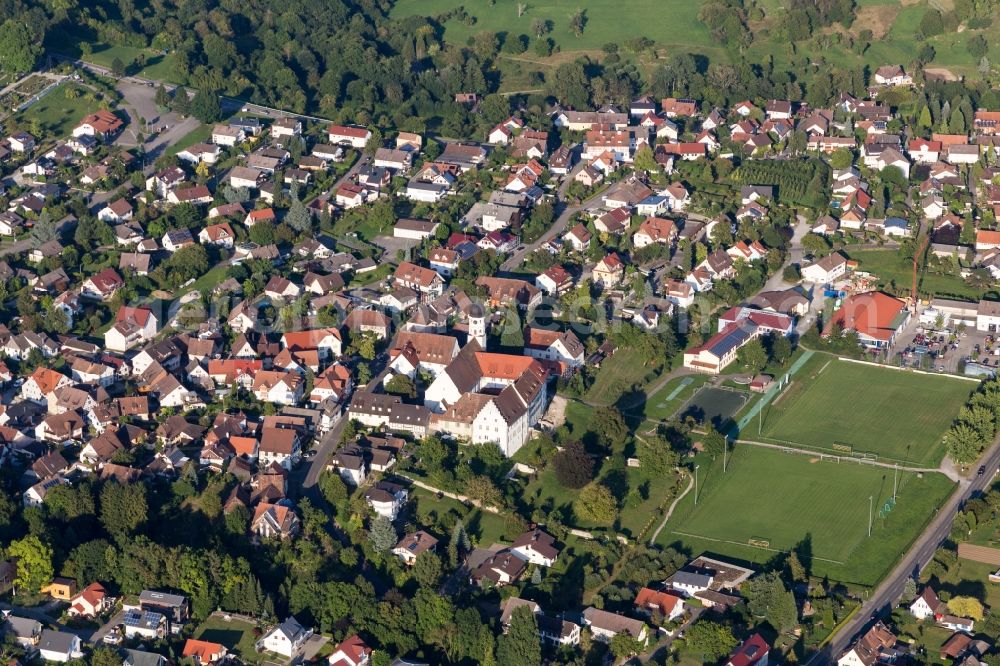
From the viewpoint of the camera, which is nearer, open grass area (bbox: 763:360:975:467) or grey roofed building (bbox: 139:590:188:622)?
grey roofed building (bbox: 139:590:188:622)

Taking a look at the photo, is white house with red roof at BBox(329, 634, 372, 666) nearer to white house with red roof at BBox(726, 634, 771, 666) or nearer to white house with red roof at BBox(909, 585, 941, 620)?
white house with red roof at BBox(726, 634, 771, 666)

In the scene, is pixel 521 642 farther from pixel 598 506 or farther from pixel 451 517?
pixel 598 506

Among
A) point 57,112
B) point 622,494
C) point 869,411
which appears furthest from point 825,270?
point 57,112

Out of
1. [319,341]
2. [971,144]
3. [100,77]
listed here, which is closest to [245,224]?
[319,341]

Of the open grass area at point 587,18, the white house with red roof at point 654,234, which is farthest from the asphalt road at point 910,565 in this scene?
the open grass area at point 587,18

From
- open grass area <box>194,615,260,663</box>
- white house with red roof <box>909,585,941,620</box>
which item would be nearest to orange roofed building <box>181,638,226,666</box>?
open grass area <box>194,615,260,663</box>

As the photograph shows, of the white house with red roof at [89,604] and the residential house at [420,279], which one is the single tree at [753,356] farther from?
the white house with red roof at [89,604]

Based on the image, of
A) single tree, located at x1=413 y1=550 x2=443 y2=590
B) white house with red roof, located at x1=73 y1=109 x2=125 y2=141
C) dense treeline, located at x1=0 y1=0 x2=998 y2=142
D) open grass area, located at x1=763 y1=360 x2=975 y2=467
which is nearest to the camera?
single tree, located at x1=413 y1=550 x2=443 y2=590
